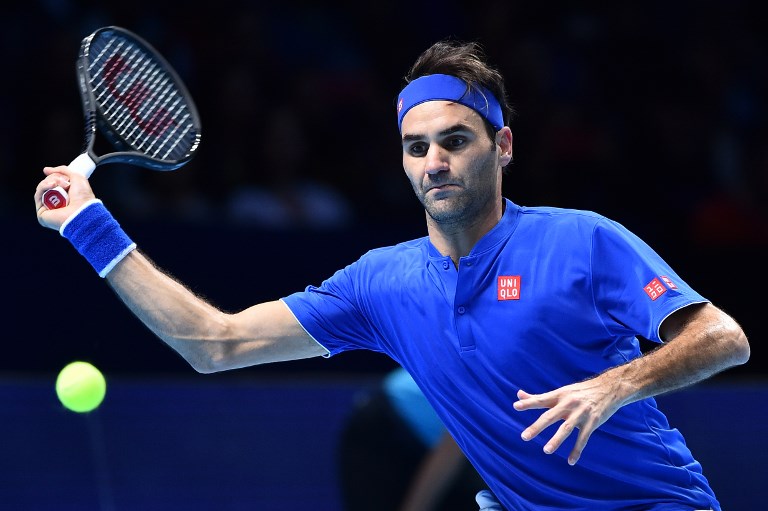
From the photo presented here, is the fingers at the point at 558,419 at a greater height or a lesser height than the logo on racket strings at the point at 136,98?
lesser

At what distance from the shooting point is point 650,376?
2.69 m

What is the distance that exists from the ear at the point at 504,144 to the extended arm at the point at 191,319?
0.76 m

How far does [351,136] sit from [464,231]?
3964mm

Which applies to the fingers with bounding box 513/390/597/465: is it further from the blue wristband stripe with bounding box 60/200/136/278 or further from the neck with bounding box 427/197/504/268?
the blue wristband stripe with bounding box 60/200/136/278

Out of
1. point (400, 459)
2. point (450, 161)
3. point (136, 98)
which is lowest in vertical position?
point (400, 459)

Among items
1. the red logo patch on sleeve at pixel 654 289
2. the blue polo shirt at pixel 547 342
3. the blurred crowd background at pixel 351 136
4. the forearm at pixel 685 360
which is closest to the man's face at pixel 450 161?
the blue polo shirt at pixel 547 342

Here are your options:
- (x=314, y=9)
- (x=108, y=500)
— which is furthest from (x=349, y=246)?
(x=314, y=9)

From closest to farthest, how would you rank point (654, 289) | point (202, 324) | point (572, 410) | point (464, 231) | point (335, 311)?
point (572, 410)
point (654, 289)
point (464, 231)
point (202, 324)
point (335, 311)

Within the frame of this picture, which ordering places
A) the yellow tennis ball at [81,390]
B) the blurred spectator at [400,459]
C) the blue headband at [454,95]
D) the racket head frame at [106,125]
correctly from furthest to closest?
the blurred spectator at [400,459] → the yellow tennis ball at [81,390] → the racket head frame at [106,125] → the blue headband at [454,95]

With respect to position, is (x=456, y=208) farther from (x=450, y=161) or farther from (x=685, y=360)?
(x=685, y=360)

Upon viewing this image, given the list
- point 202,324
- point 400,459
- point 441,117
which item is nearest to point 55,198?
point 202,324

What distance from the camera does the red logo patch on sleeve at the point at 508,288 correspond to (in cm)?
300

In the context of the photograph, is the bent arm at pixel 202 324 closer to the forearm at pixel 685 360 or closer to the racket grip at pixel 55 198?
the racket grip at pixel 55 198

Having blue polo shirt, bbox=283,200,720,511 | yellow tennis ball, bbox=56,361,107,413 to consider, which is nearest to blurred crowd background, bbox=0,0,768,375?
yellow tennis ball, bbox=56,361,107,413
